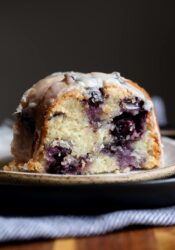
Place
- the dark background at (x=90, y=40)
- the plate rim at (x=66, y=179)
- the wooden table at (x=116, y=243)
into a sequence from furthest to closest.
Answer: the dark background at (x=90, y=40), the plate rim at (x=66, y=179), the wooden table at (x=116, y=243)

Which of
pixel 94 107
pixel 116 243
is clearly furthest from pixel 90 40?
pixel 116 243

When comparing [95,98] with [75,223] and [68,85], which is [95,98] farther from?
[75,223]

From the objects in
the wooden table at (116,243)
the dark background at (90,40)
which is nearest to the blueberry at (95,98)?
the wooden table at (116,243)

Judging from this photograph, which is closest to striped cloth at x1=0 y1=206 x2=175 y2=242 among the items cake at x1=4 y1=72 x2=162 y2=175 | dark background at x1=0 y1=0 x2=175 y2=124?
cake at x1=4 y1=72 x2=162 y2=175

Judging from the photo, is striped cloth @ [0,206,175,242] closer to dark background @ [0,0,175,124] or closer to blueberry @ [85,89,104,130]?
blueberry @ [85,89,104,130]

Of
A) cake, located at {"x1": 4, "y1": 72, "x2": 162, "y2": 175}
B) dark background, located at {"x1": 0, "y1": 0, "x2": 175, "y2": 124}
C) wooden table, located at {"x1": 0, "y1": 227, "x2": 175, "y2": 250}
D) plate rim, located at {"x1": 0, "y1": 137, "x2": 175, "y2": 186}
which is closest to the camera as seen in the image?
wooden table, located at {"x1": 0, "y1": 227, "x2": 175, "y2": 250}

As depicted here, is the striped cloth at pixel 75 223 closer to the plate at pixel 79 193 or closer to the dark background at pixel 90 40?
the plate at pixel 79 193

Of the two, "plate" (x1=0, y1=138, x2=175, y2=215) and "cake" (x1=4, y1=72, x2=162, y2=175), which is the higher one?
"cake" (x1=4, y1=72, x2=162, y2=175)
